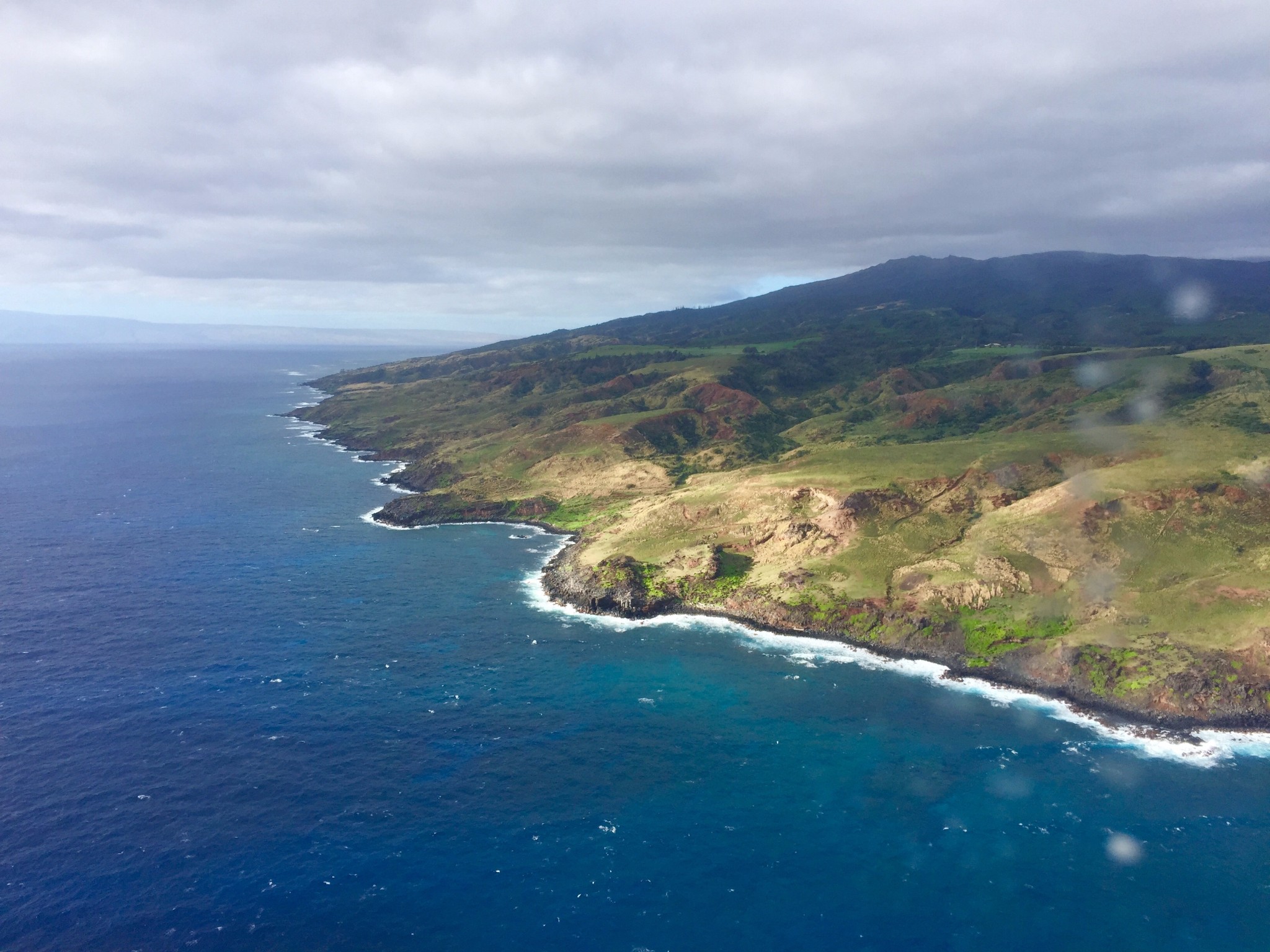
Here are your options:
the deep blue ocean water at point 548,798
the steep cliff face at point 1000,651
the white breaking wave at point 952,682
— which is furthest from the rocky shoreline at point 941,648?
the deep blue ocean water at point 548,798

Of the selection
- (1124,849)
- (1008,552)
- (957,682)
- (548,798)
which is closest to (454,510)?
(548,798)

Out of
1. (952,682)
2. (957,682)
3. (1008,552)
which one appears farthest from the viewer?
(1008,552)

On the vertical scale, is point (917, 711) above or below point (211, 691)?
below

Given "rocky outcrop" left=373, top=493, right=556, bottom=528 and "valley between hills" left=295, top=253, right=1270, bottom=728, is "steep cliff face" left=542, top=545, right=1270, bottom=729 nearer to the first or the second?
"valley between hills" left=295, top=253, right=1270, bottom=728

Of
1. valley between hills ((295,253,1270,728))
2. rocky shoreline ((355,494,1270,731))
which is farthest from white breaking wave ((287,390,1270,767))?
valley between hills ((295,253,1270,728))

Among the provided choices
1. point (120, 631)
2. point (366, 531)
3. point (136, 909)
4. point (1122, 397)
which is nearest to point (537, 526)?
point (366, 531)

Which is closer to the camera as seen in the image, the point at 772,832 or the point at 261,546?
the point at 772,832

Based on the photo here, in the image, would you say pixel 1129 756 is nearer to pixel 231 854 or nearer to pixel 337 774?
pixel 337 774

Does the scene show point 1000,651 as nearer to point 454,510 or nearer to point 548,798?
point 548,798

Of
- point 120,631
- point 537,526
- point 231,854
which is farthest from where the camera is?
point 537,526
